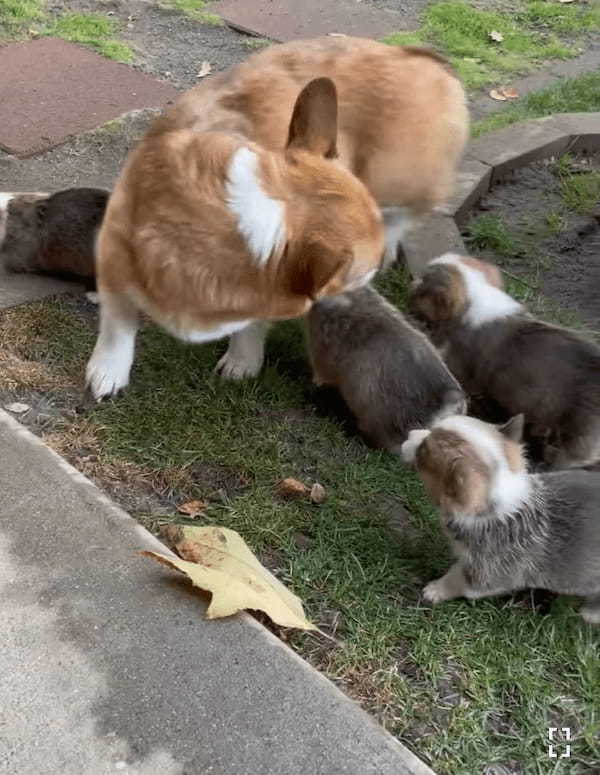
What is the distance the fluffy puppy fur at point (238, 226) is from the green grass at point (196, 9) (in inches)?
174

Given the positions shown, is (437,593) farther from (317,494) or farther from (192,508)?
(192,508)

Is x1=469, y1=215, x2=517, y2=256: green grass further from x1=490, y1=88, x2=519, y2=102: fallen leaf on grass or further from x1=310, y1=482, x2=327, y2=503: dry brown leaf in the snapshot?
x1=310, y1=482, x2=327, y2=503: dry brown leaf

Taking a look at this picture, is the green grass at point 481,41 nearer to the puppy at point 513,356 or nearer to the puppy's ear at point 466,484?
the puppy at point 513,356

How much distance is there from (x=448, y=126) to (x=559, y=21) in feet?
15.0

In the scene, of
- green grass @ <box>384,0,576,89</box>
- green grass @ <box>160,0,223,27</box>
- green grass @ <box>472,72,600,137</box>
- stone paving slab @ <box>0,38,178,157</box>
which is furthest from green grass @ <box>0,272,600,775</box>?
green grass @ <box>160,0,223,27</box>

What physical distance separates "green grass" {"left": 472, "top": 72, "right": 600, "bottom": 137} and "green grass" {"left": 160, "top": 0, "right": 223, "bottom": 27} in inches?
95.7

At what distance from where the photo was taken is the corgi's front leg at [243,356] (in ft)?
11.8

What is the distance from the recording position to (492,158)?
5.24 metres

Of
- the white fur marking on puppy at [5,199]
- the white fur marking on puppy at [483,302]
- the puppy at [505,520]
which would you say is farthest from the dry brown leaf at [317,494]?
the white fur marking on puppy at [5,199]

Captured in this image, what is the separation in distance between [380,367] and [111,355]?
1.01 m

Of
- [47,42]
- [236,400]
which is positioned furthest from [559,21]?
[236,400]

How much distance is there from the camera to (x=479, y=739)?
93.5 inches

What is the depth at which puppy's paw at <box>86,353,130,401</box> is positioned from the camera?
338cm

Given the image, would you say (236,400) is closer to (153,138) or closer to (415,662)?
(153,138)
